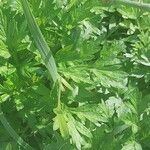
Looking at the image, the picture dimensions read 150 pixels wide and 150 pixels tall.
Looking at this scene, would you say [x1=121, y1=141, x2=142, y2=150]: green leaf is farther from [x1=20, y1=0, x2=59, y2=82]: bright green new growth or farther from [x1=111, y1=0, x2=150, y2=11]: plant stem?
[x1=111, y1=0, x2=150, y2=11]: plant stem

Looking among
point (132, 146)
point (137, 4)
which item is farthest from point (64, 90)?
point (137, 4)

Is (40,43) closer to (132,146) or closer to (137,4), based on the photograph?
(137,4)

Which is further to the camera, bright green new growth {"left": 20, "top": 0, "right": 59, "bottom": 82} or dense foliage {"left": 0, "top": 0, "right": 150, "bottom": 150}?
dense foliage {"left": 0, "top": 0, "right": 150, "bottom": 150}

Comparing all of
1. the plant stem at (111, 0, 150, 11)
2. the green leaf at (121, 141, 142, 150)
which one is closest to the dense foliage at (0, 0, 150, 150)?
the green leaf at (121, 141, 142, 150)

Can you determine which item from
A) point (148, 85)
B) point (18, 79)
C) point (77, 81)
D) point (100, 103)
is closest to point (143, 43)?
point (148, 85)

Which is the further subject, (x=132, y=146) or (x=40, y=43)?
(x=132, y=146)

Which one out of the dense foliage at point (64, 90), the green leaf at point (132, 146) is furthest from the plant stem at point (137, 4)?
the green leaf at point (132, 146)

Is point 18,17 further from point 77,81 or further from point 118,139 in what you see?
point 118,139

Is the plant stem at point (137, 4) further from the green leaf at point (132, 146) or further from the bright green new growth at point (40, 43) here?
the green leaf at point (132, 146)
